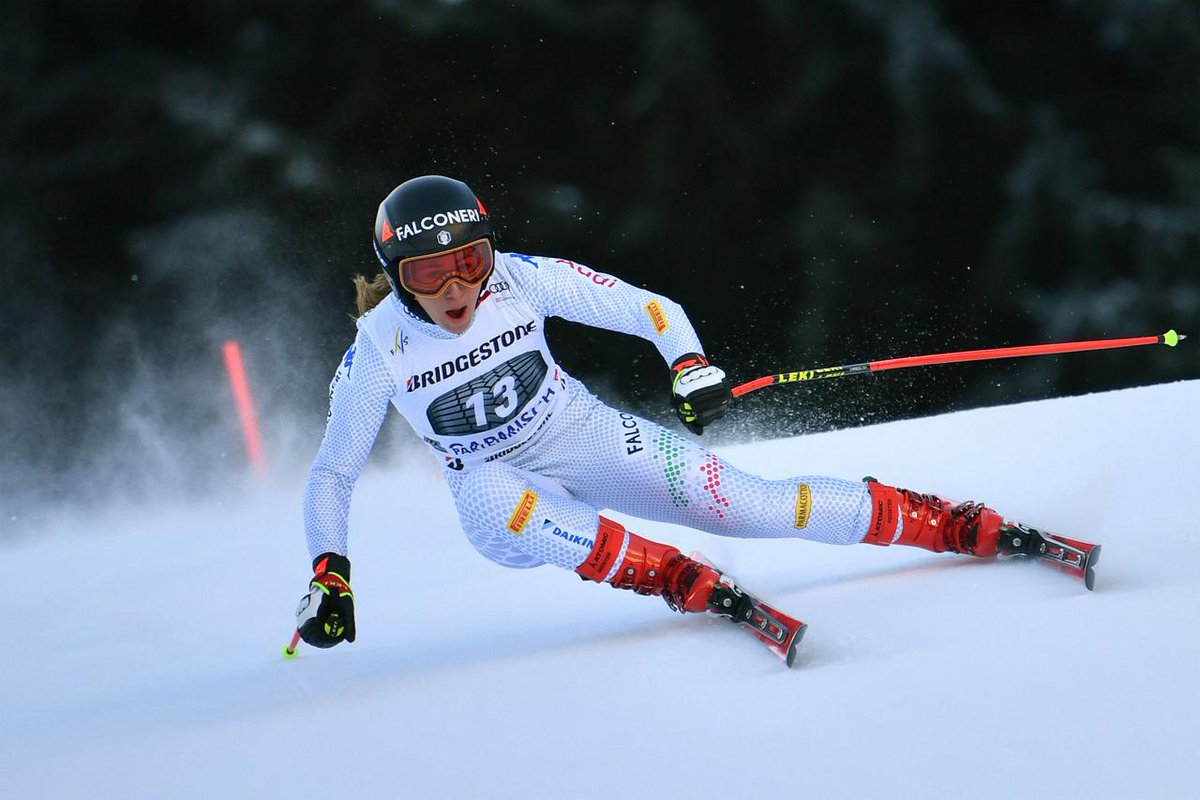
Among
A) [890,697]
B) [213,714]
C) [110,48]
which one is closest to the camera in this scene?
[890,697]

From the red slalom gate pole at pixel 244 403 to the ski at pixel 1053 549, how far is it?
3639 millimetres

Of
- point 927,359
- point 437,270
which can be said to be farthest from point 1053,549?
point 437,270

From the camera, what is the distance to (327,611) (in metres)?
2.38

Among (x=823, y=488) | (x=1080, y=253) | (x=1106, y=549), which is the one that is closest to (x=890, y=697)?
(x=823, y=488)

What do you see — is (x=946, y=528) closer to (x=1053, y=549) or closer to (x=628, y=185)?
(x=1053, y=549)

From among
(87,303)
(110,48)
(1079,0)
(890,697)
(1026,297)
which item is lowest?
(890,697)

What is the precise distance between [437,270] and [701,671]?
1029mm

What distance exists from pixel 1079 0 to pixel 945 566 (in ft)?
11.7

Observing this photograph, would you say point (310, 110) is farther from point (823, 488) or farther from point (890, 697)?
point (890, 697)

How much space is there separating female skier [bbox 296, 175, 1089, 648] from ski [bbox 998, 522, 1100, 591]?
0.02 m

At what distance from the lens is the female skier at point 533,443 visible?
2463 mm

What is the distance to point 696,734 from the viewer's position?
1.83 metres

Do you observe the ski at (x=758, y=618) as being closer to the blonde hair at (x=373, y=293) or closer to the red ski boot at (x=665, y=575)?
the red ski boot at (x=665, y=575)

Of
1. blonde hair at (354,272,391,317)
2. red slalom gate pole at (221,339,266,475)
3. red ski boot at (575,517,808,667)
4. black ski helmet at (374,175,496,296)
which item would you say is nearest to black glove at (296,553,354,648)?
red ski boot at (575,517,808,667)
